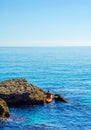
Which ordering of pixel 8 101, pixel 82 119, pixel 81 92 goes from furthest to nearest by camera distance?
pixel 81 92, pixel 8 101, pixel 82 119

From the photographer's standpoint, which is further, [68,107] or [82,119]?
[68,107]

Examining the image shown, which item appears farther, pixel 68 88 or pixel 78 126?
pixel 68 88

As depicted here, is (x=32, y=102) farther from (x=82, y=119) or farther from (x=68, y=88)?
(x=68, y=88)

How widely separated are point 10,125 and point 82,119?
1048 cm

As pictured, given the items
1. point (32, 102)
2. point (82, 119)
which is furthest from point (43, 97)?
point (82, 119)

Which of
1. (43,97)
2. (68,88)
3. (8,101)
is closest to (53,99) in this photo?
(43,97)

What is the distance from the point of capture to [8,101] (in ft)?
184

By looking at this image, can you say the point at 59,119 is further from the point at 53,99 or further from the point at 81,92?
the point at 81,92

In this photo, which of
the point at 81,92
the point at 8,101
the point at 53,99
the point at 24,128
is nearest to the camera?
the point at 24,128

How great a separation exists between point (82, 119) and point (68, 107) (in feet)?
23.6

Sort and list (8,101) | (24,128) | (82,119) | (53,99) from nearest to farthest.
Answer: (24,128)
(82,119)
(8,101)
(53,99)

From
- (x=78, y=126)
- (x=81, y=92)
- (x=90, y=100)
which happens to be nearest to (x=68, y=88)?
(x=81, y=92)

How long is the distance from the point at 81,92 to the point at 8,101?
66.7 ft

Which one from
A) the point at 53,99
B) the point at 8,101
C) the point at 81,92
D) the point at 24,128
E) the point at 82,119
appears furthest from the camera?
the point at 81,92
